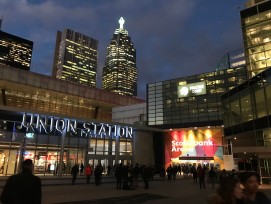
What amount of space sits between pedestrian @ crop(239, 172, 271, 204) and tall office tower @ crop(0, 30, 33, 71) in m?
194

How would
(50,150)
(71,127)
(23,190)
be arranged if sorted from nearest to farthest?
1. (23,190)
2. (50,150)
3. (71,127)

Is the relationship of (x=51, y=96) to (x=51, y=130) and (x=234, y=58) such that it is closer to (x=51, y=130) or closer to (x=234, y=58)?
(x=51, y=130)

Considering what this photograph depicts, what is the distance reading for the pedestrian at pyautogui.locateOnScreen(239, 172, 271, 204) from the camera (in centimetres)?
360

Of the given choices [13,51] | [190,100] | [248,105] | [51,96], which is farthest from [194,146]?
[13,51]

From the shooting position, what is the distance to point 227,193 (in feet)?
10.4

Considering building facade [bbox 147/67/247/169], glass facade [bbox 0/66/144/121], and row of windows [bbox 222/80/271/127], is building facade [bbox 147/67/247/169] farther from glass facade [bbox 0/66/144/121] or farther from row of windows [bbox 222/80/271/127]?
row of windows [bbox 222/80/271/127]

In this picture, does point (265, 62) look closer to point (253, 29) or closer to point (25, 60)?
point (253, 29)

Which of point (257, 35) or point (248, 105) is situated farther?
point (257, 35)

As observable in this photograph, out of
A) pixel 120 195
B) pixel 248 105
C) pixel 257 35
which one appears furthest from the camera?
pixel 257 35

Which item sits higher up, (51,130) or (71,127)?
(71,127)

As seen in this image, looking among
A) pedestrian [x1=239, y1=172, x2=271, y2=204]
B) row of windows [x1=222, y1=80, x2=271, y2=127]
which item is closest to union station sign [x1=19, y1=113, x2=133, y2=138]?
row of windows [x1=222, y1=80, x2=271, y2=127]

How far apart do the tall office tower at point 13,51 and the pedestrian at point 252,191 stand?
7626 inches

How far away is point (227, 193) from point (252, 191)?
2.56 feet

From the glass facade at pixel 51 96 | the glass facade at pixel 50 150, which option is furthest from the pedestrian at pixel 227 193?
the glass facade at pixel 51 96
